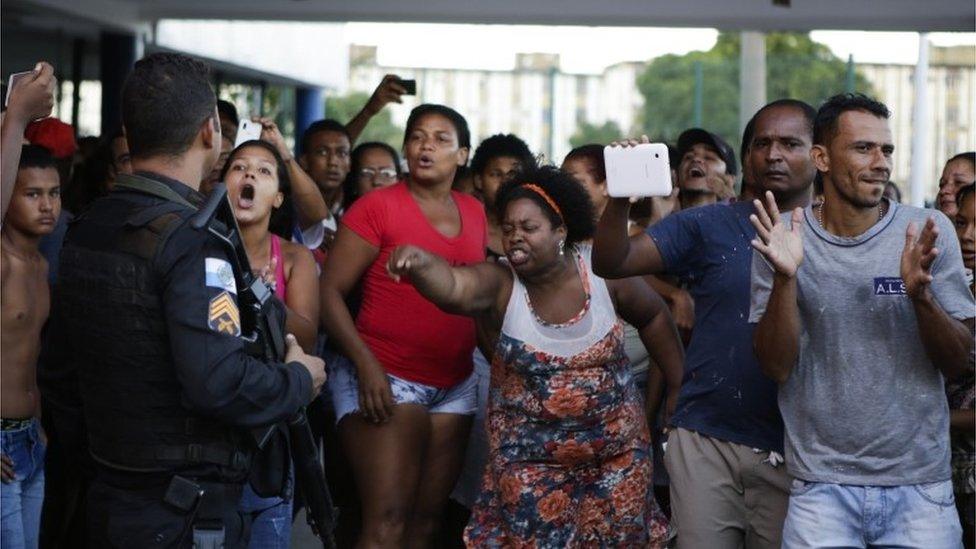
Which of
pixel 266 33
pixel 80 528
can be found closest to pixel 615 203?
pixel 80 528

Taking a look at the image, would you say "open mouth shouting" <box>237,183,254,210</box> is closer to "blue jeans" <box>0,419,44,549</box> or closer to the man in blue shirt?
"blue jeans" <box>0,419,44,549</box>

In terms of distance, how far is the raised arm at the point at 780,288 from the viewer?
4.29m

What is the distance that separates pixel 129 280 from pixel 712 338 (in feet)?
6.98

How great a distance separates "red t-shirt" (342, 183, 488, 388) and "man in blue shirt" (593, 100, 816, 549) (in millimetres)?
1294

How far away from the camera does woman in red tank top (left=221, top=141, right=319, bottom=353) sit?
18.6ft

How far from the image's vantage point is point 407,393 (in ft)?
20.1

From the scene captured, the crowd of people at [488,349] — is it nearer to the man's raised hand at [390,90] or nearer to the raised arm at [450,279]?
the raised arm at [450,279]

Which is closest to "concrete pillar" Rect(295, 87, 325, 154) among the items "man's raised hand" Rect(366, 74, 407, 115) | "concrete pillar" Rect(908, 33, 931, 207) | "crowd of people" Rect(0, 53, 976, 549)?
"concrete pillar" Rect(908, 33, 931, 207)

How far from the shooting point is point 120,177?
4.03 metres

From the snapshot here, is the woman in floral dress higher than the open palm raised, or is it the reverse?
the open palm raised

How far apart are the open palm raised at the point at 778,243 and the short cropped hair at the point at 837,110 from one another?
1.25 ft

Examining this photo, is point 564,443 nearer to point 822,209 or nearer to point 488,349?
point 488,349

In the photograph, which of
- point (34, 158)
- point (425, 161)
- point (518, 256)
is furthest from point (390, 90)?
point (518, 256)

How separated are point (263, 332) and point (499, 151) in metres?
3.71
